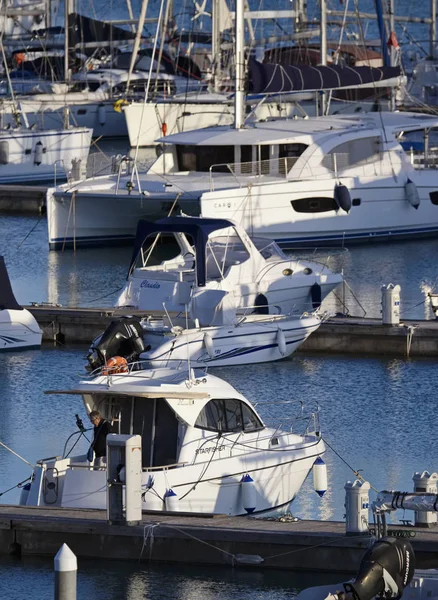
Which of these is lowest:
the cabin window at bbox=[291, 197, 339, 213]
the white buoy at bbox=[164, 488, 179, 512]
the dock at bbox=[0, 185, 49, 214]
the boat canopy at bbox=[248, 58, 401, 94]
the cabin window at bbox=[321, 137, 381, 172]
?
the dock at bbox=[0, 185, 49, 214]

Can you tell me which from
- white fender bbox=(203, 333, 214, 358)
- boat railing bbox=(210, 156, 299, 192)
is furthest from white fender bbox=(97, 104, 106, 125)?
white fender bbox=(203, 333, 214, 358)

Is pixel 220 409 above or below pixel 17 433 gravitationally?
above

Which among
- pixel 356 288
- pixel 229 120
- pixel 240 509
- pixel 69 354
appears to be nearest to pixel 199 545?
pixel 240 509

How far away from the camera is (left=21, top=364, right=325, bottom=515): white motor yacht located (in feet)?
62.2

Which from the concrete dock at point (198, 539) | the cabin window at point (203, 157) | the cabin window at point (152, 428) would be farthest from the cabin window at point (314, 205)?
the concrete dock at point (198, 539)

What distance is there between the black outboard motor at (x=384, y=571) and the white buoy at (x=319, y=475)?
4202 mm

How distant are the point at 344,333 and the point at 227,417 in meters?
10.7

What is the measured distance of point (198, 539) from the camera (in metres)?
17.7

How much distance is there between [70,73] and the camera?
6775cm

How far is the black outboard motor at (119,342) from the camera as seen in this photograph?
26.9m

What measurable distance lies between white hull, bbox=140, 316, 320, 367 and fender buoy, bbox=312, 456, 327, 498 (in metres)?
7.21

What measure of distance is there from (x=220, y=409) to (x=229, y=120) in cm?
4248

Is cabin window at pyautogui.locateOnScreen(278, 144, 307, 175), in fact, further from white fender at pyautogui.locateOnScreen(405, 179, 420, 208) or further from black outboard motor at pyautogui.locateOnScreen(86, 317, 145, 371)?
black outboard motor at pyautogui.locateOnScreen(86, 317, 145, 371)

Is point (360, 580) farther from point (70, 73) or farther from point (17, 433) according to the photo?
point (70, 73)
